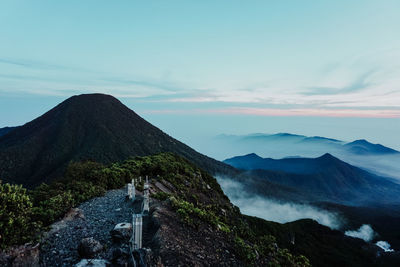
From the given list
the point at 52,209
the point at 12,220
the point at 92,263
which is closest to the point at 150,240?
the point at 92,263

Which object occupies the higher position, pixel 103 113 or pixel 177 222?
pixel 103 113

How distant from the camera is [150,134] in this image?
132 metres

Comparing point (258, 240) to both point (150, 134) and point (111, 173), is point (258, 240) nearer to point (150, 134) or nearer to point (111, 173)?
point (111, 173)

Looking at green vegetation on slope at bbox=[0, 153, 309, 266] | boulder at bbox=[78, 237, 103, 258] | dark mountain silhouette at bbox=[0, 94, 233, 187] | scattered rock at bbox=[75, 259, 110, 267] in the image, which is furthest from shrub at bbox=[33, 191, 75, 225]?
dark mountain silhouette at bbox=[0, 94, 233, 187]

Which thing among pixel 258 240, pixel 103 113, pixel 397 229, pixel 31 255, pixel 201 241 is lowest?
pixel 397 229

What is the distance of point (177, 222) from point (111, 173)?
10.8 m

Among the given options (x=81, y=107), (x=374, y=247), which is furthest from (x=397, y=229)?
(x=81, y=107)

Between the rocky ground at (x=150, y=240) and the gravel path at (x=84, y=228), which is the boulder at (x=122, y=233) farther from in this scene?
the gravel path at (x=84, y=228)

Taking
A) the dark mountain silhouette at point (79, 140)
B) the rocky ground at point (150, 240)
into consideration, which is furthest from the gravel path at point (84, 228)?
the dark mountain silhouette at point (79, 140)

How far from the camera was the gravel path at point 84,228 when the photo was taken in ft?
25.3

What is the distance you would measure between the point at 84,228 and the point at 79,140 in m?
115

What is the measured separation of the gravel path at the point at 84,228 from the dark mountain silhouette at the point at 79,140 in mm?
74748

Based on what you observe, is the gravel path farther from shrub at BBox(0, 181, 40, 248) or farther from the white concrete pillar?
the white concrete pillar

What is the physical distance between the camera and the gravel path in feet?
25.3
